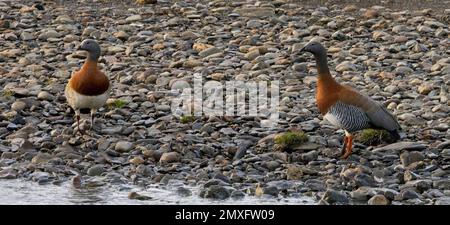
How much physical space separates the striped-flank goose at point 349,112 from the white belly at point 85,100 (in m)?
2.81

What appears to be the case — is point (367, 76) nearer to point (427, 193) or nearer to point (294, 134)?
point (294, 134)

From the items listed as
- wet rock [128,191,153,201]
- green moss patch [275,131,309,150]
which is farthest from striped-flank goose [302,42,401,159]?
wet rock [128,191,153,201]

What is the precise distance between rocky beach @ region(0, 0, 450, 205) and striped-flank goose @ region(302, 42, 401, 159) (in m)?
0.24

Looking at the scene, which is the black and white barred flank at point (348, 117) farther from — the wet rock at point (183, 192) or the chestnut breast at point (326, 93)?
the wet rock at point (183, 192)

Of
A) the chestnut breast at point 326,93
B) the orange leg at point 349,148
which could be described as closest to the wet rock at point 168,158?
the chestnut breast at point 326,93

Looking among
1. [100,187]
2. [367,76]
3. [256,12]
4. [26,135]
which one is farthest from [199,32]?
[100,187]

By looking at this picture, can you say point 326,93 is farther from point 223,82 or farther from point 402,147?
point 223,82

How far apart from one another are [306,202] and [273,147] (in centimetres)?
191

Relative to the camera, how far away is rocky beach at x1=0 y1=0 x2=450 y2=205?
38.0 feet

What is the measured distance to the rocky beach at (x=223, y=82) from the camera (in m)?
11.6

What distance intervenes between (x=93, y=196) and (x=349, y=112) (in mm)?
3202

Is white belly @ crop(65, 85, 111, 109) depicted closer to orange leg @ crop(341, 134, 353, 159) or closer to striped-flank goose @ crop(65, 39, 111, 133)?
striped-flank goose @ crop(65, 39, 111, 133)
